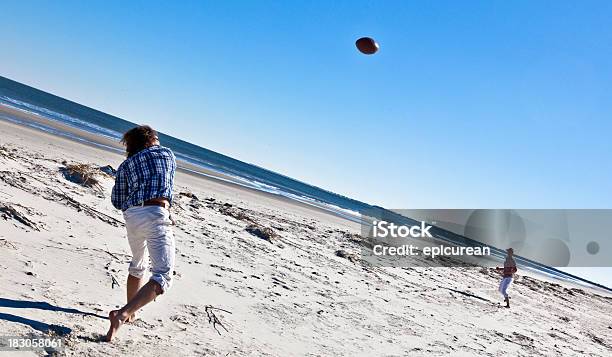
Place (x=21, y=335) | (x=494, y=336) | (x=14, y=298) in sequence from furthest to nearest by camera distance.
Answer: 1. (x=494, y=336)
2. (x=14, y=298)
3. (x=21, y=335)

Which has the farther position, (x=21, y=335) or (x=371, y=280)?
(x=371, y=280)

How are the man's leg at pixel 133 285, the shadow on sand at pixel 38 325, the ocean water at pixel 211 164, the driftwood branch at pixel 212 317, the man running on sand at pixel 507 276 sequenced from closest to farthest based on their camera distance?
1. the shadow on sand at pixel 38 325
2. the man's leg at pixel 133 285
3. the driftwood branch at pixel 212 317
4. the man running on sand at pixel 507 276
5. the ocean water at pixel 211 164

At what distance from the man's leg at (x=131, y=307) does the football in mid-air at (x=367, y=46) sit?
6.70 metres

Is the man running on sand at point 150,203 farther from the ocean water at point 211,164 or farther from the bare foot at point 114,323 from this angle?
the ocean water at point 211,164

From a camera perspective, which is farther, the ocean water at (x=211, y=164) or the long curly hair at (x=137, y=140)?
the ocean water at (x=211, y=164)

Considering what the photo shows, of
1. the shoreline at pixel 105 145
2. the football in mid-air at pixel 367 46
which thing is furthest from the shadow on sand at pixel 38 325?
the shoreline at pixel 105 145

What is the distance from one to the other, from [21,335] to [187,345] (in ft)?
3.73

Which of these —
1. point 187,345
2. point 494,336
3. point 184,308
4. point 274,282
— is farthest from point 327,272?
point 187,345

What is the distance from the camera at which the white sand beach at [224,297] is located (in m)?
3.47

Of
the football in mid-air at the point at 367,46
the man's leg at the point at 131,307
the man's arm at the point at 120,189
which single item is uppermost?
the football in mid-air at the point at 367,46

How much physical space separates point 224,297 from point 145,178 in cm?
198

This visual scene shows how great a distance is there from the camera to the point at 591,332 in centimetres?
930

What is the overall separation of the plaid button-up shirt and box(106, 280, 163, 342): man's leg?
67cm

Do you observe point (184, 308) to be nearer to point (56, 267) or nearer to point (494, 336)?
point (56, 267)
